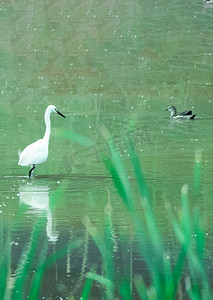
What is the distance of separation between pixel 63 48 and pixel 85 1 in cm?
929

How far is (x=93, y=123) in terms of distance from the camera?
18.1 m

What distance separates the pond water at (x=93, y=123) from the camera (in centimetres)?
773

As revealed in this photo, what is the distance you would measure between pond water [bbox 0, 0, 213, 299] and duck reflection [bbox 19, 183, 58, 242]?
1 centimetres

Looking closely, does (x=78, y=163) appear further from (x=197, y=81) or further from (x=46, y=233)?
(x=197, y=81)

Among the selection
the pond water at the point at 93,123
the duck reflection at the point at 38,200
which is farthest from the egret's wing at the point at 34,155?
the duck reflection at the point at 38,200

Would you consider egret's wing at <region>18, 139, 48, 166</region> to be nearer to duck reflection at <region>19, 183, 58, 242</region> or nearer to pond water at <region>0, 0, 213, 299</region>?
pond water at <region>0, 0, 213, 299</region>

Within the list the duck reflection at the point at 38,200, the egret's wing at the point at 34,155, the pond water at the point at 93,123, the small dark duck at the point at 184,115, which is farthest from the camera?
the small dark duck at the point at 184,115

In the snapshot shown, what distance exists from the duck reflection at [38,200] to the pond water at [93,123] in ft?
0.04

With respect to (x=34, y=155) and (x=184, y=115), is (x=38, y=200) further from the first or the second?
(x=184, y=115)

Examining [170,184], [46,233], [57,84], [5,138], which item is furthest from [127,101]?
[46,233]

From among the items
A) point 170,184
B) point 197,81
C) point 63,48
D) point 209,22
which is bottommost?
point 170,184

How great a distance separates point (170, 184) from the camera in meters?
11.5

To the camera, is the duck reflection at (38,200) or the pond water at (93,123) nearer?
the pond water at (93,123)

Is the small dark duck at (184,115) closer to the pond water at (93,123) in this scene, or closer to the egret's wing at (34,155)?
the pond water at (93,123)
